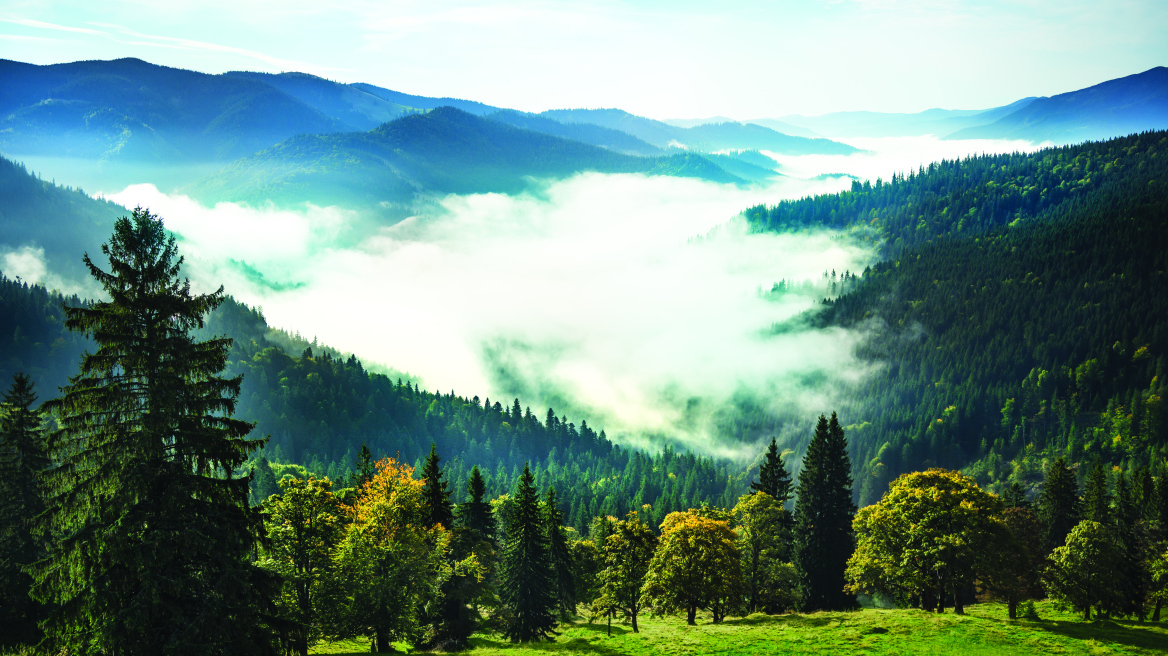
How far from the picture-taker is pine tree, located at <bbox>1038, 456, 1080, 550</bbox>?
80.6 metres

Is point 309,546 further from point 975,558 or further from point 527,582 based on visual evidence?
point 975,558

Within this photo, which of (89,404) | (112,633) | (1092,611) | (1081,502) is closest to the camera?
(112,633)

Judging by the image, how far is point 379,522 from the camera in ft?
145

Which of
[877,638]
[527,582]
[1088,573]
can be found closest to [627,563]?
[527,582]

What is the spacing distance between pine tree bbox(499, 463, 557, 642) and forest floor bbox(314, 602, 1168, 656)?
89.2 inches

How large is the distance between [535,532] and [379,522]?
1720 cm

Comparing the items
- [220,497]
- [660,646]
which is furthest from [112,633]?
[660,646]

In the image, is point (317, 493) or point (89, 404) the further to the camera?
point (317, 493)

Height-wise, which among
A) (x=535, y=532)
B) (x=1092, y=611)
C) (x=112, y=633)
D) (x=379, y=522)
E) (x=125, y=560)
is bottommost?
(x=1092, y=611)

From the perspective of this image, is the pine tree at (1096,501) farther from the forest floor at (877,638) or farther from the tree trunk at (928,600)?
the tree trunk at (928,600)

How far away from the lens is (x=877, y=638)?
146ft

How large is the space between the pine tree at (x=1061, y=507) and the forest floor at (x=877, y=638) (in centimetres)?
3005

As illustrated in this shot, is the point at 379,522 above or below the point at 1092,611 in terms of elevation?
above

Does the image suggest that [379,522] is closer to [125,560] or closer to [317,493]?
[317,493]
